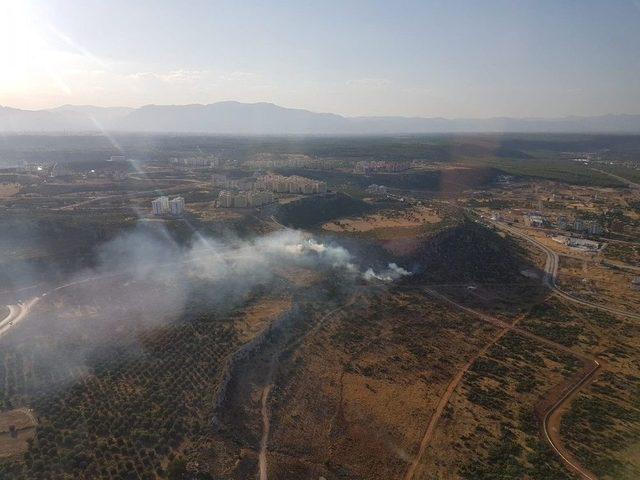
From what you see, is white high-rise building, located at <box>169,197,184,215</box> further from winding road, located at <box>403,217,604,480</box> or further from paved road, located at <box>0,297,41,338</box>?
winding road, located at <box>403,217,604,480</box>

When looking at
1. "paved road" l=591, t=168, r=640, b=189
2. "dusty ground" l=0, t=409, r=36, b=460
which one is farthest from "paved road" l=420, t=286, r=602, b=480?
"paved road" l=591, t=168, r=640, b=189

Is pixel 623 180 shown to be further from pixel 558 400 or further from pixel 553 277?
pixel 558 400

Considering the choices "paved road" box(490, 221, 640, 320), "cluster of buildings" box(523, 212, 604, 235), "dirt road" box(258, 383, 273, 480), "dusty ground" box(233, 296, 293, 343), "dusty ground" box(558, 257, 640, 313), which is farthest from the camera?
"cluster of buildings" box(523, 212, 604, 235)

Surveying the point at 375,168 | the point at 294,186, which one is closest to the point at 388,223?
the point at 294,186

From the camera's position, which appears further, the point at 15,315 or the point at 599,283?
the point at 599,283

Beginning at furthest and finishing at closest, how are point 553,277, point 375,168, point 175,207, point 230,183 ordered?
1. point 375,168
2. point 230,183
3. point 175,207
4. point 553,277

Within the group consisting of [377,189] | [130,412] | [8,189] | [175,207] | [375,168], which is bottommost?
[130,412]

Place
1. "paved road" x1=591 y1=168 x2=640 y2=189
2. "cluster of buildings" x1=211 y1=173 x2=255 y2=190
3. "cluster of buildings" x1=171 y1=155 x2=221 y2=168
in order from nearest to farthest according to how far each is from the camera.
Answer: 1. "cluster of buildings" x1=211 y1=173 x2=255 y2=190
2. "paved road" x1=591 y1=168 x2=640 y2=189
3. "cluster of buildings" x1=171 y1=155 x2=221 y2=168

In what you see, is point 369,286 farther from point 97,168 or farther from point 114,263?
point 97,168

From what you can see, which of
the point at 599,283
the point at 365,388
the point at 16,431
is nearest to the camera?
the point at 16,431

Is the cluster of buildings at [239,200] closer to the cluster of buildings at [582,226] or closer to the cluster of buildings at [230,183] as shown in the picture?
the cluster of buildings at [230,183]

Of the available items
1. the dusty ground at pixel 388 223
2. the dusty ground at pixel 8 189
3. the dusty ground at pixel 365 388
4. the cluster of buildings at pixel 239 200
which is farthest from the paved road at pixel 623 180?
the dusty ground at pixel 8 189

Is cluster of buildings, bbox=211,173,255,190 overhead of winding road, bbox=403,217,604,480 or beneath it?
overhead
